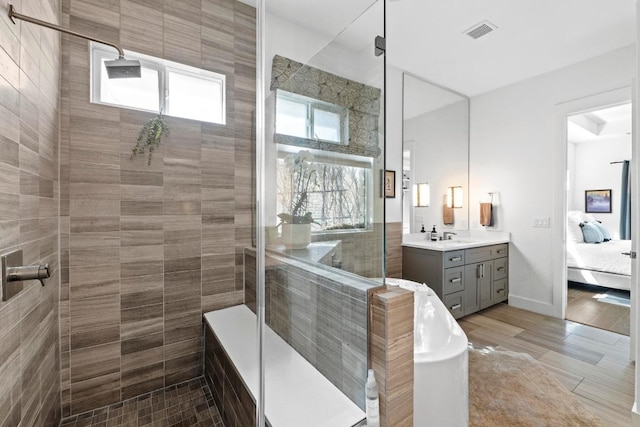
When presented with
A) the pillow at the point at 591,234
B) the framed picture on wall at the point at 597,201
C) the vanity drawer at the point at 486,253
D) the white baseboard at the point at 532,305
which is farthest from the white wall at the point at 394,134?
the framed picture on wall at the point at 597,201

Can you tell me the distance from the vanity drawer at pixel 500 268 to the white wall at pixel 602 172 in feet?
11.6

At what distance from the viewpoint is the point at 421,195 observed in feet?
11.0

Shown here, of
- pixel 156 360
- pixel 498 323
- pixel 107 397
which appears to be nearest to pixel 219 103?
pixel 156 360

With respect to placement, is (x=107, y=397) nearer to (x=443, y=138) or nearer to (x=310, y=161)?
(x=310, y=161)

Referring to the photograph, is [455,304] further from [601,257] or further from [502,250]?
[601,257]

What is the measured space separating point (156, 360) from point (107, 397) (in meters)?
0.33

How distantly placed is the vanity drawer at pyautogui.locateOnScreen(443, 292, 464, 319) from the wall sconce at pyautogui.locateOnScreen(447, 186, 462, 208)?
4.03 feet

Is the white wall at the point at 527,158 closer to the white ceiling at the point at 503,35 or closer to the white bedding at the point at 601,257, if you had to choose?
the white ceiling at the point at 503,35

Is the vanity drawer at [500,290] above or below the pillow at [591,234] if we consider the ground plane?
below

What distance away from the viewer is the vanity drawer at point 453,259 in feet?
9.22

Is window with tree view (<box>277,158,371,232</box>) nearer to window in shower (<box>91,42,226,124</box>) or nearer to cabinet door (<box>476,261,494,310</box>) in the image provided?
window in shower (<box>91,42,226,124</box>)

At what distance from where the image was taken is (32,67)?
1250 millimetres

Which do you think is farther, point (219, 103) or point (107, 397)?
point (219, 103)

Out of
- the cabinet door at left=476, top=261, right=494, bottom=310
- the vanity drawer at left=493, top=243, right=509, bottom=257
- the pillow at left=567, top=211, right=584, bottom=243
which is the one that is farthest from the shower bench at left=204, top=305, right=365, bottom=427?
the pillow at left=567, top=211, right=584, bottom=243
